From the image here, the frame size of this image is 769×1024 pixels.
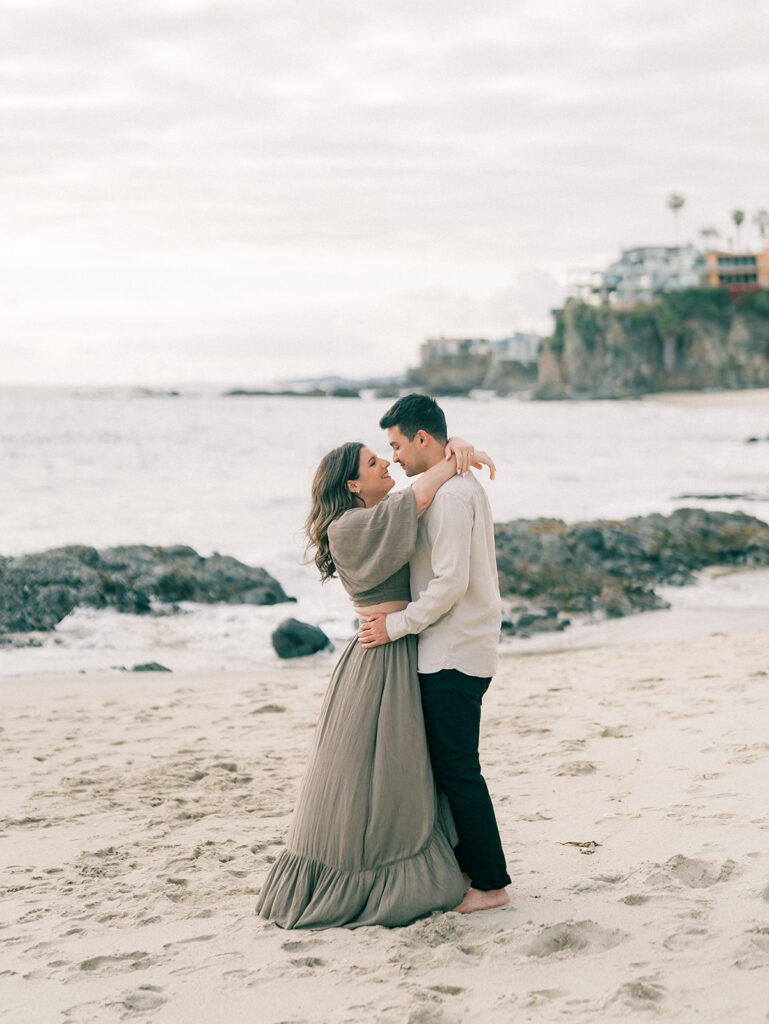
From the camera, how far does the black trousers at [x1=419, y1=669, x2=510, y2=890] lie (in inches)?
149

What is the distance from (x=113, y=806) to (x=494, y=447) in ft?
127

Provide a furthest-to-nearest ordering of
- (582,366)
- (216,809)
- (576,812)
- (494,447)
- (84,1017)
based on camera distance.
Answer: (582,366) < (494,447) < (216,809) < (576,812) < (84,1017)

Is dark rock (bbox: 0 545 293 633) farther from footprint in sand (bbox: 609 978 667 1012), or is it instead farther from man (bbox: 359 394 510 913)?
footprint in sand (bbox: 609 978 667 1012)

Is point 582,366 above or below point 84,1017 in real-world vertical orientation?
above

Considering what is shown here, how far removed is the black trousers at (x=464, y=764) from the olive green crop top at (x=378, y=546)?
0.36 m

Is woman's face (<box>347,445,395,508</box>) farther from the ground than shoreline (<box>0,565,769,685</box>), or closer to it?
farther from the ground

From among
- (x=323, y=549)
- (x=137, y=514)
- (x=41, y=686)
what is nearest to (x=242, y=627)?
(x=41, y=686)

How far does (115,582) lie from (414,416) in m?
9.89

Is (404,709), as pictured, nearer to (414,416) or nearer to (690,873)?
(414,416)

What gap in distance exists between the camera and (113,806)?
5578 mm

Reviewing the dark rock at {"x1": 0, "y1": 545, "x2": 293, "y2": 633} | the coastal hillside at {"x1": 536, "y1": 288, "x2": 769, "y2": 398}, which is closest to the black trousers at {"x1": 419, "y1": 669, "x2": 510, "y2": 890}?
the dark rock at {"x1": 0, "y1": 545, "x2": 293, "y2": 633}

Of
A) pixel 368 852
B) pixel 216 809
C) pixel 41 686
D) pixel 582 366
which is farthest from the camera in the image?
pixel 582 366

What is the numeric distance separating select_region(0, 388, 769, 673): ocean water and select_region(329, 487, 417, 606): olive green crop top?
6572 mm

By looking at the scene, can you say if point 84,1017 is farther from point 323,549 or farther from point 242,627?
point 242,627
